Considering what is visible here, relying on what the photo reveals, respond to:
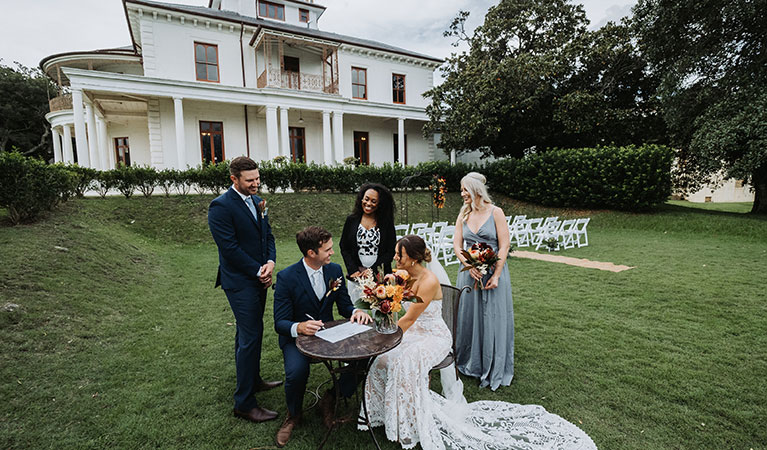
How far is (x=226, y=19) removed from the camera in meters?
19.2

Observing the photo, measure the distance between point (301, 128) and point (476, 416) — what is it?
2192cm

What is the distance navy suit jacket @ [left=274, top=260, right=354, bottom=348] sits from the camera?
3.02 meters

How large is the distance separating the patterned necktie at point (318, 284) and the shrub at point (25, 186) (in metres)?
8.37

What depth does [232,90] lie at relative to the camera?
18.3 metres

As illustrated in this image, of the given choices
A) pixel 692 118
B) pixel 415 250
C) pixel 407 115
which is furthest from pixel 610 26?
pixel 415 250

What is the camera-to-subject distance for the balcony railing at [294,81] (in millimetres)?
19812

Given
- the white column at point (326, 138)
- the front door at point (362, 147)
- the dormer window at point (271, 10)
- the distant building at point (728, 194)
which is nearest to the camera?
the white column at point (326, 138)

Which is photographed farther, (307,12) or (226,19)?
(307,12)

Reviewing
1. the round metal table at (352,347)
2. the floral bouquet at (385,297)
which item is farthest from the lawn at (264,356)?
the floral bouquet at (385,297)

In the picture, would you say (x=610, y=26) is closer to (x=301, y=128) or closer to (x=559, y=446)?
(x=301, y=128)

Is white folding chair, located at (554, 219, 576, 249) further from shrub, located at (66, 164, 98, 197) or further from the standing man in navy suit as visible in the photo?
shrub, located at (66, 164, 98, 197)

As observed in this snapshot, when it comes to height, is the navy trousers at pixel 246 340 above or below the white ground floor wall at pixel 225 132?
below

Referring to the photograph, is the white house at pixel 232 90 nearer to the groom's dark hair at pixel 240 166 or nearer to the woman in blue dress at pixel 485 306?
the groom's dark hair at pixel 240 166

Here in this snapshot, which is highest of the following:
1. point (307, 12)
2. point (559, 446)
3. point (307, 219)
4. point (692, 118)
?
point (307, 12)
